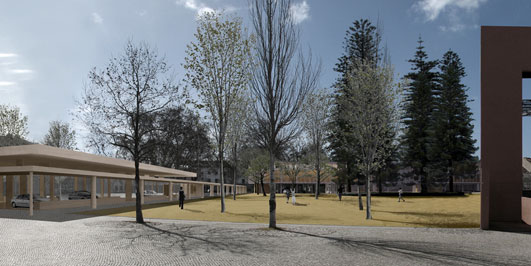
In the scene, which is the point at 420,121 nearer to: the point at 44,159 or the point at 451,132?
the point at 451,132

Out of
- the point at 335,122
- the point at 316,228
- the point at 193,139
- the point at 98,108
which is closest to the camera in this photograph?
the point at 316,228

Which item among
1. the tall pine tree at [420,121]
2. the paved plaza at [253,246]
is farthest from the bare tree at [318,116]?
the paved plaza at [253,246]

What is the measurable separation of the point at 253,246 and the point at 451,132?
133 feet

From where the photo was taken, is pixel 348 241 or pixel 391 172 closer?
pixel 348 241

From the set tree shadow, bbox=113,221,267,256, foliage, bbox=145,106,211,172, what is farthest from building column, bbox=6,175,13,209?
foliage, bbox=145,106,211,172

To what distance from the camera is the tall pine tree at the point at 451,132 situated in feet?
155

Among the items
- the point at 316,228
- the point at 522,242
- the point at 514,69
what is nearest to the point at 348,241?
the point at 316,228

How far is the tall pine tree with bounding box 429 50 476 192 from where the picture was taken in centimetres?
4722

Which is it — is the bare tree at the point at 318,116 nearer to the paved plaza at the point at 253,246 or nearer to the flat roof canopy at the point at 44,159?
the flat roof canopy at the point at 44,159

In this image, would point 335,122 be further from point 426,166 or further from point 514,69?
point 514,69

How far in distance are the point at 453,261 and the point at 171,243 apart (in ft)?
27.8

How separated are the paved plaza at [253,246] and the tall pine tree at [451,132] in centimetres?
3255

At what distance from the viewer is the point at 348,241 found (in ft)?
45.5

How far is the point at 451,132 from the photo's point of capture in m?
46.9
